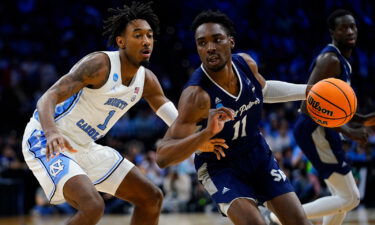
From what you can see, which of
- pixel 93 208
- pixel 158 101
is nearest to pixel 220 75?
pixel 158 101

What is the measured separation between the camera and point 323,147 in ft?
19.1

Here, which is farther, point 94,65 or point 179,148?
point 94,65

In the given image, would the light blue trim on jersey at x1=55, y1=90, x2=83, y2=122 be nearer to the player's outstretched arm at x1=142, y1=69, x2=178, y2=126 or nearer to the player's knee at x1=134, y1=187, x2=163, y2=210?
the player's outstretched arm at x1=142, y1=69, x2=178, y2=126

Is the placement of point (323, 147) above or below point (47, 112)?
below

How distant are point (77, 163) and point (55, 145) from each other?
2.47 feet

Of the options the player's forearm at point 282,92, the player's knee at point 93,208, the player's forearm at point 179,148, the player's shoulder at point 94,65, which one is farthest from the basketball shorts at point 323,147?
the player's knee at point 93,208

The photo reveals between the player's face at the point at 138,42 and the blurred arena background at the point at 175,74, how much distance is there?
4.45 meters

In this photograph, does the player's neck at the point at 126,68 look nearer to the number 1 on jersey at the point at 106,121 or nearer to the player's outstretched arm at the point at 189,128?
the number 1 on jersey at the point at 106,121

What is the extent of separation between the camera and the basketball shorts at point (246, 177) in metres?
4.20

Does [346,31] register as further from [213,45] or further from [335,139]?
[213,45]

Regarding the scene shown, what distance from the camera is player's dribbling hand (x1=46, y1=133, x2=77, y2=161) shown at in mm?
4102

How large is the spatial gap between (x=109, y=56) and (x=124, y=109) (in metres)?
0.48

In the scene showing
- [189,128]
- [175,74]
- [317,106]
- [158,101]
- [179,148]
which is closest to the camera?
[179,148]

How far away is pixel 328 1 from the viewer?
10023 mm
